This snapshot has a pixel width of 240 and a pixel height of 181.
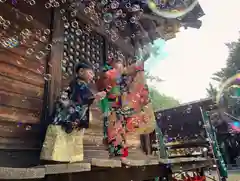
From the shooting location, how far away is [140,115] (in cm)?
459

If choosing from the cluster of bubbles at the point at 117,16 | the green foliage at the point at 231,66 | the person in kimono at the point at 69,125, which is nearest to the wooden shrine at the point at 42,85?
the person in kimono at the point at 69,125

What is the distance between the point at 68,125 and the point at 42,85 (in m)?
1.22

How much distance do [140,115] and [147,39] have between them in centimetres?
353

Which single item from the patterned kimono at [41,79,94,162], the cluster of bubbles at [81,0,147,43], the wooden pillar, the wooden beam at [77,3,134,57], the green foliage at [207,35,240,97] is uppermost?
the green foliage at [207,35,240,97]

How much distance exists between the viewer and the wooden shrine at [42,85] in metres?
2.74

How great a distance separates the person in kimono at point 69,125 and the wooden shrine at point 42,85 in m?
0.24

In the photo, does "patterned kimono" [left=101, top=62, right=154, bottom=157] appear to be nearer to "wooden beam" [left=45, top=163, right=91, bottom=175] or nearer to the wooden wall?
the wooden wall

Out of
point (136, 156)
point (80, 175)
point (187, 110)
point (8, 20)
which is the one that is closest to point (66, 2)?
point (8, 20)

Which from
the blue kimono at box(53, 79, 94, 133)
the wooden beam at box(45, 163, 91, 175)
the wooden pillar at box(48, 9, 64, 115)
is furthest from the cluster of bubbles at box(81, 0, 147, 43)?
the wooden beam at box(45, 163, 91, 175)

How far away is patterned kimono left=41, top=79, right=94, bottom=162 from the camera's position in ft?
8.51

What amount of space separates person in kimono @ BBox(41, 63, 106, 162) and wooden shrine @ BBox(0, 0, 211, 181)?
239 millimetres

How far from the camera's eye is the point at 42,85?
352 centimetres

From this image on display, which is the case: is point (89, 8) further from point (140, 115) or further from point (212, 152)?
point (212, 152)

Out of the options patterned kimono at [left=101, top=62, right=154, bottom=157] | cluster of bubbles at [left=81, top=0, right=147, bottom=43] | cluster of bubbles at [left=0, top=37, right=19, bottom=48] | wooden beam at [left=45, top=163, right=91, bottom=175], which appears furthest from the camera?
cluster of bubbles at [left=81, top=0, right=147, bottom=43]
